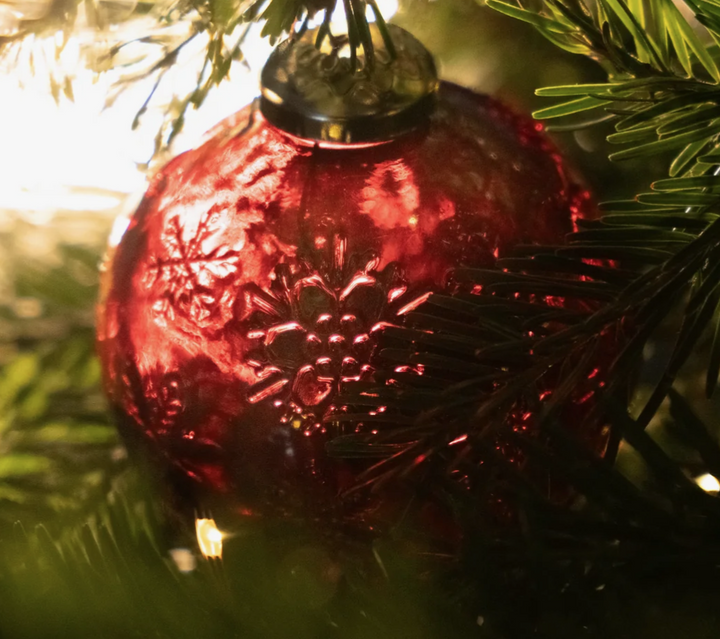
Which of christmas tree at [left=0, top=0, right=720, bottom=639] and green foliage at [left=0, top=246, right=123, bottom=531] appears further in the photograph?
green foliage at [left=0, top=246, right=123, bottom=531]

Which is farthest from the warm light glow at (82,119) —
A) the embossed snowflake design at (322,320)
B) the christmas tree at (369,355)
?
the embossed snowflake design at (322,320)

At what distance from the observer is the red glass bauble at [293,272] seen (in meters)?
0.27

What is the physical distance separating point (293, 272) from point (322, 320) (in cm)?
2

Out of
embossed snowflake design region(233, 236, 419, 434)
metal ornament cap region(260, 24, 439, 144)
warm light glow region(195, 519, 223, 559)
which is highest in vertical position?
metal ornament cap region(260, 24, 439, 144)

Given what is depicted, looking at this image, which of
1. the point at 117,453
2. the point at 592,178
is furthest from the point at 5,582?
the point at 592,178

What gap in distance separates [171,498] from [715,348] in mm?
236

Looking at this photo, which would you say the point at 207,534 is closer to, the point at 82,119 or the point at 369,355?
the point at 369,355

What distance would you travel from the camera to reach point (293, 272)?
0.27m

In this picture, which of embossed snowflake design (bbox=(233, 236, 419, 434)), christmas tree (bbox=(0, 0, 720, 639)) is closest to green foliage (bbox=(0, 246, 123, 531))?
christmas tree (bbox=(0, 0, 720, 639))

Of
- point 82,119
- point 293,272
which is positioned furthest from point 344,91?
point 82,119

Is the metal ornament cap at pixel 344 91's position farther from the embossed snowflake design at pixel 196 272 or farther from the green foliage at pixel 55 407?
the green foliage at pixel 55 407

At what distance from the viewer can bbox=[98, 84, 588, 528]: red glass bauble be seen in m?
0.27

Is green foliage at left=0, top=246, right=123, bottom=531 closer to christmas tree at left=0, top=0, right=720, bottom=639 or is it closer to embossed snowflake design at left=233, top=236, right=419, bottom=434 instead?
christmas tree at left=0, top=0, right=720, bottom=639

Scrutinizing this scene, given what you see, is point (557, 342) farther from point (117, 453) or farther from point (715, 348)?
point (117, 453)
